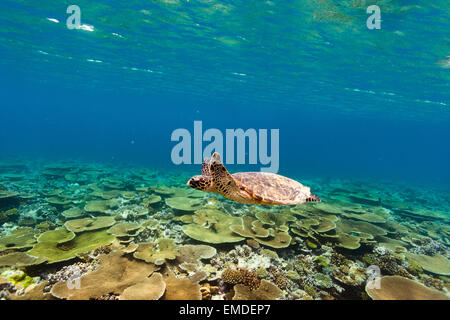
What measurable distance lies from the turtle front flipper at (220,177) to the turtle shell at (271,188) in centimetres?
55

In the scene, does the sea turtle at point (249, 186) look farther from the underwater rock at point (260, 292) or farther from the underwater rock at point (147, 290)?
the underwater rock at point (147, 290)

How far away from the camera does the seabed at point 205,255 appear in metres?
3.73

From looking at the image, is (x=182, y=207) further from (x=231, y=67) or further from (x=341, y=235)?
(x=231, y=67)

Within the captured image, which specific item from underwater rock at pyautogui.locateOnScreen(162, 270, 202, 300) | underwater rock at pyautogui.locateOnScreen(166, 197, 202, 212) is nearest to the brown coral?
underwater rock at pyautogui.locateOnScreen(162, 270, 202, 300)

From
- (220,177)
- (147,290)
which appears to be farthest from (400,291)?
(147,290)

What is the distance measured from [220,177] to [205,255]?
91.9 inches

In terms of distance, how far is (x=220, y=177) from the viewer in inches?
141

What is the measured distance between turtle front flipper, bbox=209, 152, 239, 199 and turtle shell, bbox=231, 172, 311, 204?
0.55m

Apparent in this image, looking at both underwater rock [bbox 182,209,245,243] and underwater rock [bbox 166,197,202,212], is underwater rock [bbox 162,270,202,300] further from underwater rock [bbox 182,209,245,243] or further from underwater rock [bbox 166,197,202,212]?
underwater rock [bbox 166,197,202,212]

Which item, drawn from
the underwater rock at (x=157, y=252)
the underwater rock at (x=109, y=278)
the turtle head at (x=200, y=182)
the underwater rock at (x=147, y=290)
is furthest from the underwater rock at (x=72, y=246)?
the turtle head at (x=200, y=182)

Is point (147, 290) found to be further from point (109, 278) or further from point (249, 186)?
point (249, 186)

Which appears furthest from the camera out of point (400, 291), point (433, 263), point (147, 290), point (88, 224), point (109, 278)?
point (88, 224)
